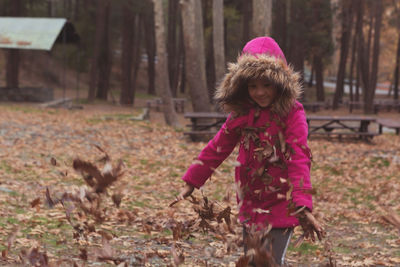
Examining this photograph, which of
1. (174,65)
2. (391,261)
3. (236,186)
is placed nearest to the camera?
(236,186)

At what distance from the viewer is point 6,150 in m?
10.7

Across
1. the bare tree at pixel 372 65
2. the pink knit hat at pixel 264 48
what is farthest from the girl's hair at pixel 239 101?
the bare tree at pixel 372 65

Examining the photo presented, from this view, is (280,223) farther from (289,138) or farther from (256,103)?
(256,103)

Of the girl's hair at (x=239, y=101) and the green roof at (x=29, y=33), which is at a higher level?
the green roof at (x=29, y=33)

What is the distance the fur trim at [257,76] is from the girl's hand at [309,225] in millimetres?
637

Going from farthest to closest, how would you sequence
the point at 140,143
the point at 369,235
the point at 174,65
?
the point at 174,65
the point at 140,143
the point at 369,235

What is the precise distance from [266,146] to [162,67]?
50.4 ft

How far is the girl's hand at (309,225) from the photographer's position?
9.10ft

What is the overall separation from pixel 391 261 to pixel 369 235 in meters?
1.21

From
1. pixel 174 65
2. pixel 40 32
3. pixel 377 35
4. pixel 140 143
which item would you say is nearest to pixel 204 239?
pixel 140 143

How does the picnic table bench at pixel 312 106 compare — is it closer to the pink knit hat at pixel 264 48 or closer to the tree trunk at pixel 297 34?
the tree trunk at pixel 297 34

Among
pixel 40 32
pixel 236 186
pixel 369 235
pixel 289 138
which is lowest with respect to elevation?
pixel 369 235

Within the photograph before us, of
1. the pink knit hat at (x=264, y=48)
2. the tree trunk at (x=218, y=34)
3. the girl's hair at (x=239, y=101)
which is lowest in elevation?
the girl's hair at (x=239, y=101)

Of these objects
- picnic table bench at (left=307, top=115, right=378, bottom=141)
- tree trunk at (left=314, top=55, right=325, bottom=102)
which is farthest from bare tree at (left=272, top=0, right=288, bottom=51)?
picnic table bench at (left=307, top=115, right=378, bottom=141)
